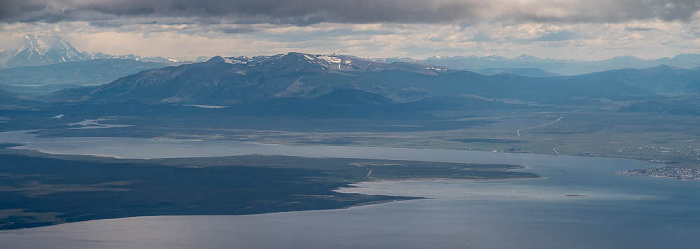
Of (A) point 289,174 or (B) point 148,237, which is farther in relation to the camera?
(A) point 289,174

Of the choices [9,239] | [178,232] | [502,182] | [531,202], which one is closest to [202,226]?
[178,232]

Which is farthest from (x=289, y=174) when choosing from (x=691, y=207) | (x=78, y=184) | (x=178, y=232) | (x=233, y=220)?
(x=691, y=207)

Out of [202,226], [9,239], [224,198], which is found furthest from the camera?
[224,198]

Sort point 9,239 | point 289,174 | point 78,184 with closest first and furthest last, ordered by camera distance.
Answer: point 9,239, point 78,184, point 289,174

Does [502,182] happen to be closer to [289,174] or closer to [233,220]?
[289,174]

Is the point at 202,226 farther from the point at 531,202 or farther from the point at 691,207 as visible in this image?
the point at 691,207

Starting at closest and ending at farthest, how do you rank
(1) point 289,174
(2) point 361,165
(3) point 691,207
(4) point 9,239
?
1. (4) point 9,239
2. (3) point 691,207
3. (1) point 289,174
4. (2) point 361,165
